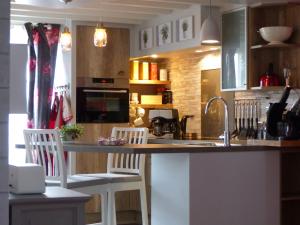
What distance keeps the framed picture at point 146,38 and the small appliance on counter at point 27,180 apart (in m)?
4.17

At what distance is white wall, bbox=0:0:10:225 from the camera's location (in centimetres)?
283

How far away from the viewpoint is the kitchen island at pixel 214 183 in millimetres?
4391

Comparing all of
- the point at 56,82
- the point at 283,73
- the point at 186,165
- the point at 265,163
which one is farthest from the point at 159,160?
the point at 56,82

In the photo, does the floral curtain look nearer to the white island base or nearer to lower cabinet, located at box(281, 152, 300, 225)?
the white island base

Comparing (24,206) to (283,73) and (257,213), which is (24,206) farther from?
(283,73)

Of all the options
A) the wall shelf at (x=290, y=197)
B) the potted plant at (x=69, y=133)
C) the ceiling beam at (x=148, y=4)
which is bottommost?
the wall shelf at (x=290, y=197)

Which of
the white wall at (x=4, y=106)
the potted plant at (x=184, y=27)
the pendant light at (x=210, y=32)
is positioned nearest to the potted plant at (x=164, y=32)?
the potted plant at (x=184, y=27)

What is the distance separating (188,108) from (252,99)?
1.14 metres

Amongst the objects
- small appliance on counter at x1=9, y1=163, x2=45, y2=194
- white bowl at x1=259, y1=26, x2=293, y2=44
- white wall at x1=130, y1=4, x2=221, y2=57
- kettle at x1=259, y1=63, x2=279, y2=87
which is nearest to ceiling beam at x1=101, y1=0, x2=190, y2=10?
white wall at x1=130, y1=4, x2=221, y2=57

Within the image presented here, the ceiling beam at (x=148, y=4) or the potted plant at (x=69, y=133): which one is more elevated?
the ceiling beam at (x=148, y=4)

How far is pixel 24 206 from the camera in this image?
2.96 m

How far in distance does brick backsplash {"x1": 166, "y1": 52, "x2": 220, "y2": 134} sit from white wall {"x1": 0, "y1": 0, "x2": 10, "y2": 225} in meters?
4.26

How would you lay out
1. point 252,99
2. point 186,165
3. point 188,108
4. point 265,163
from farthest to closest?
point 188,108, point 252,99, point 265,163, point 186,165

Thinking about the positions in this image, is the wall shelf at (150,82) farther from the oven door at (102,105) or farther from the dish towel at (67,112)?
the dish towel at (67,112)
